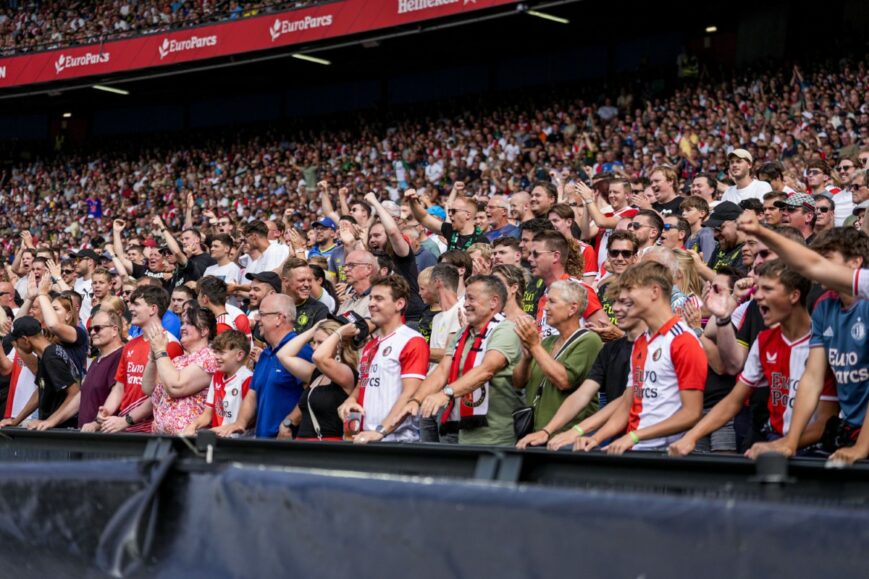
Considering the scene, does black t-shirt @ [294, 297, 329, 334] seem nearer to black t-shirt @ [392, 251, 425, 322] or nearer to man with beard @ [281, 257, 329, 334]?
man with beard @ [281, 257, 329, 334]

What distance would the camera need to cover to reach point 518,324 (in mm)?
5426

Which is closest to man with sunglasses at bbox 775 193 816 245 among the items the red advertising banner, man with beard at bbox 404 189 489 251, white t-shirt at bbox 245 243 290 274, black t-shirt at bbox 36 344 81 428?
man with beard at bbox 404 189 489 251

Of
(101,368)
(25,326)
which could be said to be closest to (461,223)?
(101,368)

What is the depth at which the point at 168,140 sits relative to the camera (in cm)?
3120

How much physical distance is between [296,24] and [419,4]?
3.66 meters

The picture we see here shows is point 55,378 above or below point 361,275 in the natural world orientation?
below

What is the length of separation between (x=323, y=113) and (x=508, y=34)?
232 inches

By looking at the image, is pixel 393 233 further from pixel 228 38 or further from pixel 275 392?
pixel 228 38

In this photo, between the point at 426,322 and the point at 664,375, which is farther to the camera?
the point at 426,322

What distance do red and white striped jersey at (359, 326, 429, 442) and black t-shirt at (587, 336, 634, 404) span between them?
952 millimetres

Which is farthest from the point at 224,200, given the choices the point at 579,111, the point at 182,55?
the point at 579,111

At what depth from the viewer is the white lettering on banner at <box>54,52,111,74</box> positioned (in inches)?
1118

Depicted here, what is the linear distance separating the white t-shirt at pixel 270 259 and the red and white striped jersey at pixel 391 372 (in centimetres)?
509

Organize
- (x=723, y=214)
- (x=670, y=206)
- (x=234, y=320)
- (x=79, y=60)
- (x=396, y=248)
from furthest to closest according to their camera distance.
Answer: (x=79, y=60) → (x=670, y=206) → (x=396, y=248) → (x=234, y=320) → (x=723, y=214)
